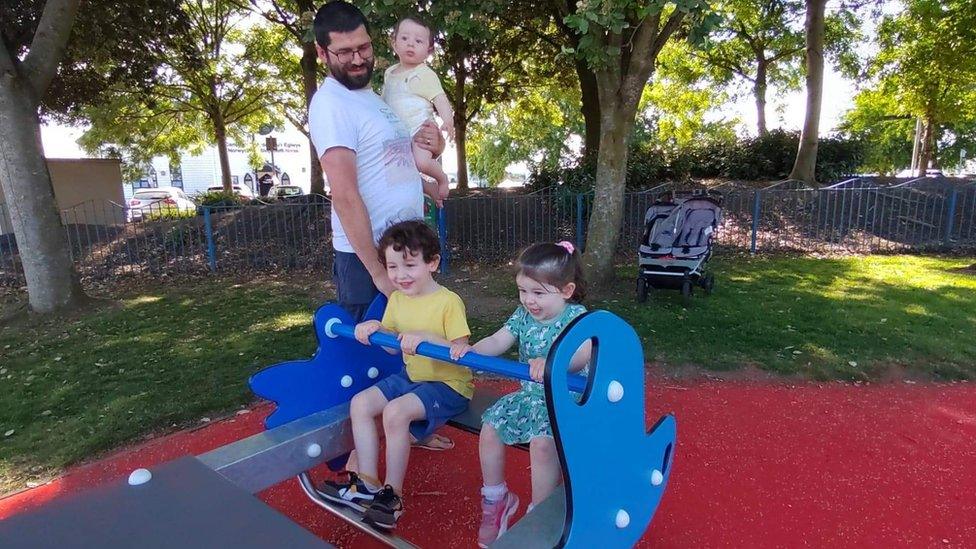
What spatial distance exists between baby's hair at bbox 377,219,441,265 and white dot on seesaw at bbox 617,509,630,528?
3.90 feet

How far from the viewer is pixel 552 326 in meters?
2.42

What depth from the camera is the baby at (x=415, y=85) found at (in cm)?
266

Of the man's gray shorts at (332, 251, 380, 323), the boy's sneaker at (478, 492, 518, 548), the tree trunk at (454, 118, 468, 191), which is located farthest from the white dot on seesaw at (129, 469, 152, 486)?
the tree trunk at (454, 118, 468, 191)

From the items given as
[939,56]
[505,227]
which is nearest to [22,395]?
[505,227]

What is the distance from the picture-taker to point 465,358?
2.12 meters

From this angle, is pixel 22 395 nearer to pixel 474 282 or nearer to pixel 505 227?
pixel 474 282

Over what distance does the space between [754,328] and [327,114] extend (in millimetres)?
4977

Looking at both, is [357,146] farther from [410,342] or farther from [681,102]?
[681,102]

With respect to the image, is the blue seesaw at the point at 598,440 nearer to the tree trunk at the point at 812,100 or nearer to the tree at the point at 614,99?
the tree at the point at 614,99

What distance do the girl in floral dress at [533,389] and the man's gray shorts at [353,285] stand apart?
0.63 metres

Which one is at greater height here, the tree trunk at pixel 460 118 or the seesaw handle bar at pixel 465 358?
the tree trunk at pixel 460 118

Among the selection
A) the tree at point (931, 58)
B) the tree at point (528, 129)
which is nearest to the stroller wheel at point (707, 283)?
the tree at point (528, 129)

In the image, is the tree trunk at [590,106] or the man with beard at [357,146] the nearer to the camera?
the man with beard at [357,146]

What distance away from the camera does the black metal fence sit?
33.4 ft
